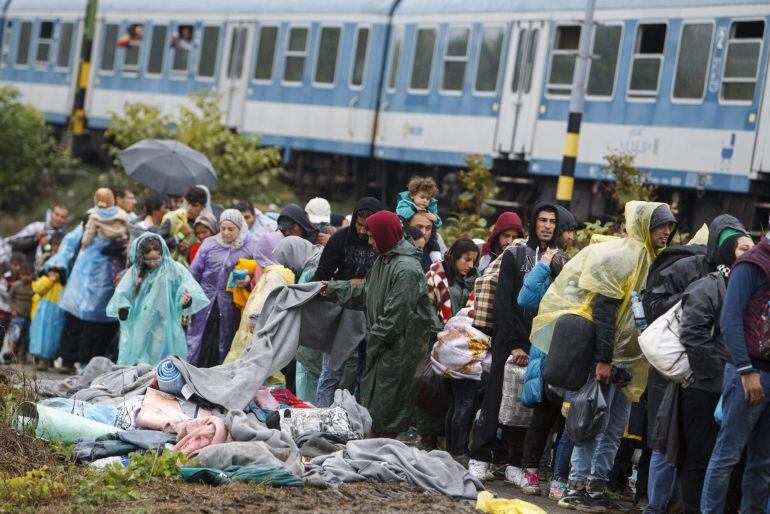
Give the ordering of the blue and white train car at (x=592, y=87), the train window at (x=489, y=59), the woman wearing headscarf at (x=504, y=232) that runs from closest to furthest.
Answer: the woman wearing headscarf at (x=504, y=232), the blue and white train car at (x=592, y=87), the train window at (x=489, y=59)

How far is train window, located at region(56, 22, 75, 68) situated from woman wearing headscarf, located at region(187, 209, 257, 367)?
818 inches

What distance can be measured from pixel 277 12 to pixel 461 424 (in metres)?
17.7

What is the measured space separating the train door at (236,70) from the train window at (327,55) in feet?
6.55

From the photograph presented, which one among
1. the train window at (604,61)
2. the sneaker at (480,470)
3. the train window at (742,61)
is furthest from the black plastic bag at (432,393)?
the train window at (604,61)

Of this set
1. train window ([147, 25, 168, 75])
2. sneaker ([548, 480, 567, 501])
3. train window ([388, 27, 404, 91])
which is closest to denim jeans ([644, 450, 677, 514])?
sneaker ([548, 480, 567, 501])

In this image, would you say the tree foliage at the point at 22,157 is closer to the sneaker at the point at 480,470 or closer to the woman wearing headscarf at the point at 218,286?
the woman wearing headscarf at the point at 218,286

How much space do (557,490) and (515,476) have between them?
1.56ft

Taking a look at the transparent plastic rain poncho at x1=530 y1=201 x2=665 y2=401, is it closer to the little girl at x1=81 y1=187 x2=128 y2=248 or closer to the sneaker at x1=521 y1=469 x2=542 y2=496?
the sneaker at x1=521 y1=469 x2=542 y2=496

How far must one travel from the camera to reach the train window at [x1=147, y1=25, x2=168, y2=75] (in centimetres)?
2977

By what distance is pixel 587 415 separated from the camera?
29.7ft

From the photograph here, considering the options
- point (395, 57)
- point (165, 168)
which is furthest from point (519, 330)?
point (395, 57)

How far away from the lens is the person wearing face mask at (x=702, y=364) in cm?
812

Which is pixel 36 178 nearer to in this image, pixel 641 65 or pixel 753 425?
pixel 641 65

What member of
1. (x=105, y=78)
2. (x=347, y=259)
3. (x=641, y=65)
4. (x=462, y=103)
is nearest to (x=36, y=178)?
(x=105, y=78)
